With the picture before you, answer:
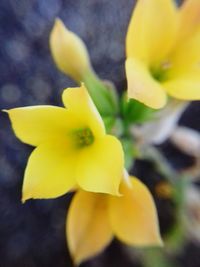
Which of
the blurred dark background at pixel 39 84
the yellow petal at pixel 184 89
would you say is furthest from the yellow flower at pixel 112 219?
the blurred dark background at pixel 39 84

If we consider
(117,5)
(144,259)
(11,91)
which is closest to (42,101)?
(11,91)

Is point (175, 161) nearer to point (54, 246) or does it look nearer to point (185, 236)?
point (185, 236)

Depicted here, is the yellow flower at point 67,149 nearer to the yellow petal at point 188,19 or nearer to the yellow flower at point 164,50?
the yellow flower at point 164,50

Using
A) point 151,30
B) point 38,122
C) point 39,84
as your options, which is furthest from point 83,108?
point 39,84

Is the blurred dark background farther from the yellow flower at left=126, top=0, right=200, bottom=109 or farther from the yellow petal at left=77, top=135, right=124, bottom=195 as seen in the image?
the yellow petal at left=77, top=135, right=124, bottom=195

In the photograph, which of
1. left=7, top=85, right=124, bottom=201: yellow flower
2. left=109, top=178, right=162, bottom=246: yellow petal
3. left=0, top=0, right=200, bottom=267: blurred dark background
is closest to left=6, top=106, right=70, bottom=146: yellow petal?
left=7, top=85, right=124, bottom=201: yellow flower

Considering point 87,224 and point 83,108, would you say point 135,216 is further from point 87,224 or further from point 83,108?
point 83,108
